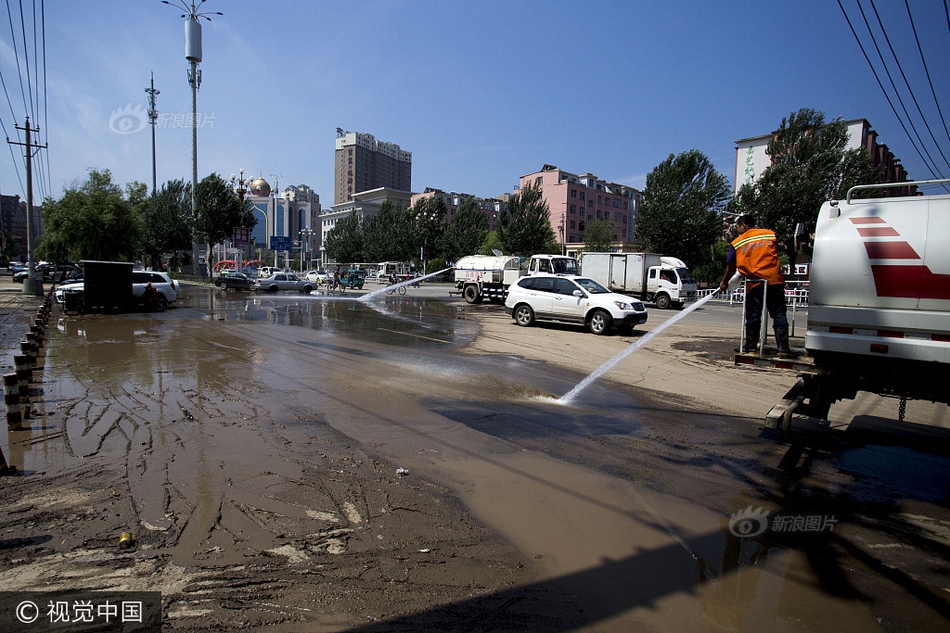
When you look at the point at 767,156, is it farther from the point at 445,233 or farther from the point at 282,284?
the point at 282,284

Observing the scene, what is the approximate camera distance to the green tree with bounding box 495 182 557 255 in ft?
148

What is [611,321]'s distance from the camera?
592 inches

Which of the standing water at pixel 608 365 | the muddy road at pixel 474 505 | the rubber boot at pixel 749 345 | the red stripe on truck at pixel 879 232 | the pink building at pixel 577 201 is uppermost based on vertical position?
the pink building at pixel 577 201

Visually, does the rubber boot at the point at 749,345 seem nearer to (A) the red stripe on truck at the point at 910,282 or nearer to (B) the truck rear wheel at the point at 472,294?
(A) the red stripe on truck at the point at 910,282

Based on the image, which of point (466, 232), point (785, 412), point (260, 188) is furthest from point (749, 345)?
point (260, 188)

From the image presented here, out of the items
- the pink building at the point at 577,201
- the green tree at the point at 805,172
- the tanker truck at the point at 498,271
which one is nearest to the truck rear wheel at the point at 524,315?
the tanker truck at the point at 498,271

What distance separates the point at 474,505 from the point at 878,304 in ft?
14.0

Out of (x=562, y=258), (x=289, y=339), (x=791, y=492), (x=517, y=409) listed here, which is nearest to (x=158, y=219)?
(x=562, y=258)

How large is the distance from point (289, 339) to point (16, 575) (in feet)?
35.0

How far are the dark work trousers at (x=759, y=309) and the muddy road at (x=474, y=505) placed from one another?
4.15 feet

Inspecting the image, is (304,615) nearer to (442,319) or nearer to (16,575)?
(16,575)

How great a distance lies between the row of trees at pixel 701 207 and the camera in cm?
3372

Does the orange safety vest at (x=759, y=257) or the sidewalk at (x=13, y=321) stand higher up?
the orange safety vest at (x=759, y=257)

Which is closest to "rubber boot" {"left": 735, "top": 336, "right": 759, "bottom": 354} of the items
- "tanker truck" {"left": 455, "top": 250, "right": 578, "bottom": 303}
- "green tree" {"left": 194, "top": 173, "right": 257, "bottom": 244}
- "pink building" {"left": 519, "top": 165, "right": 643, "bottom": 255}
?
"tanker truck" {"left": 455, "top": 250, "right": 578, "bottom": 303}
